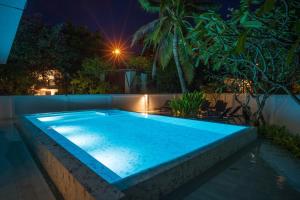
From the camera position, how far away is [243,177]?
10.7 ft

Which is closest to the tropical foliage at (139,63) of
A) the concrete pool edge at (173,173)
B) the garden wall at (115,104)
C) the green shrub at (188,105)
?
the garden wall at (115,104)

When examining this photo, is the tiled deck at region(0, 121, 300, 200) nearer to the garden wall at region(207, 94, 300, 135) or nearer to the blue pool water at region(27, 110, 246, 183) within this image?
the blue pool water at region(27, 110, 246, 183)

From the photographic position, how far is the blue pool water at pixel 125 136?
3.98 m

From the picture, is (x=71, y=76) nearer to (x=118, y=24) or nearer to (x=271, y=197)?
(x=118, y=24)

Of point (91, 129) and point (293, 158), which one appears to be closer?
point (293, 158)

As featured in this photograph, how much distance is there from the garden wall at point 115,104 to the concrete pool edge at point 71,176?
607 cm

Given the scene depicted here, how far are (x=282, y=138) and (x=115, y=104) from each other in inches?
336

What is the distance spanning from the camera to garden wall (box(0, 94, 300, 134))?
6.38m

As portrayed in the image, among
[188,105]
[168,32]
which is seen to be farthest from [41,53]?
[188,105]

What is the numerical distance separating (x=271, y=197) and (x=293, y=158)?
2080mm

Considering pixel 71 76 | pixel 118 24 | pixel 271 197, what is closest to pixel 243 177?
pixel 271 197

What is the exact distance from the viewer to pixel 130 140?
5875 mm

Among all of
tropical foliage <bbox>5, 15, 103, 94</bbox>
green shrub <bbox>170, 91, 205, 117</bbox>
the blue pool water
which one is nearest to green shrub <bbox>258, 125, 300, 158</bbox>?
the blue pool water

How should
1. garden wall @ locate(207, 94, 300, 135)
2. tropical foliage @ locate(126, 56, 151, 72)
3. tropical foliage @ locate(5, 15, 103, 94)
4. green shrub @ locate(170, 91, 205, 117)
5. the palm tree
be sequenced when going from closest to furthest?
garden wall @ locate(207, 94, 300, 135) < green shrub @ locate(170, 91, 205, 117) < the palm tree < tropical foliage @ locate(5, 15, 103, 94) < tropical foliage @ locate(126, 56, 151, 72)
